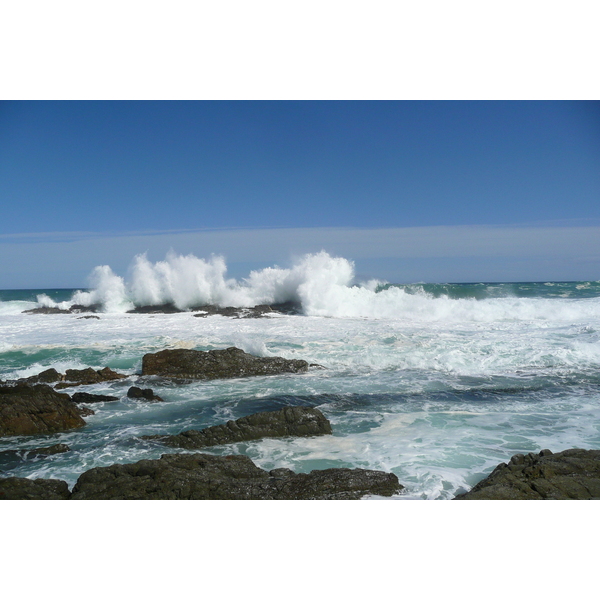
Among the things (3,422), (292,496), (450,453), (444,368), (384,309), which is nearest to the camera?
(292,496)

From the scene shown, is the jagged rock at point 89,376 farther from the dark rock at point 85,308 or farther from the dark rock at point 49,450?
the dark rock at point 85,308

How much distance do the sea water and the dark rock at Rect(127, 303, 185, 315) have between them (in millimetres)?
2028

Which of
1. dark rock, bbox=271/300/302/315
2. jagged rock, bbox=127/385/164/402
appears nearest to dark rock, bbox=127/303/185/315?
dark rock, bbox=271/300/302/315

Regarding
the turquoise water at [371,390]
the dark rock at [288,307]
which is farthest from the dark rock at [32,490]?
the dark rock at [288,307]

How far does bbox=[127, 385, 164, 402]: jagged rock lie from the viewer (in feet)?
21.3

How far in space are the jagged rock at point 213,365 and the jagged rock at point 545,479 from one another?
5.20m

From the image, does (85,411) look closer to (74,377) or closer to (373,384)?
(74,377)

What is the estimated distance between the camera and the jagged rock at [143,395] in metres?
6.51

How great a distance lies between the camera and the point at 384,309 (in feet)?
53.9

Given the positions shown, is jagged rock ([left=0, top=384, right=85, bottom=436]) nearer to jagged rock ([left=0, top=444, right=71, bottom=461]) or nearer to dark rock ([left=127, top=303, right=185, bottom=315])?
jagged rock ([left=0, top=444, right=71, bottom=461])

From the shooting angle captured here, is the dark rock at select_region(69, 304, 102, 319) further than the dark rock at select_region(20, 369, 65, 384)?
Yes

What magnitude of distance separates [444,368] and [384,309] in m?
8.15

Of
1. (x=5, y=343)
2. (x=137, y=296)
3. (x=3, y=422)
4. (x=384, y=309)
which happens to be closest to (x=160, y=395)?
(x=3, y=422)

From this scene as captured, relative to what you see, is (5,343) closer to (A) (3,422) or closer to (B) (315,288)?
(A) (3,422)
